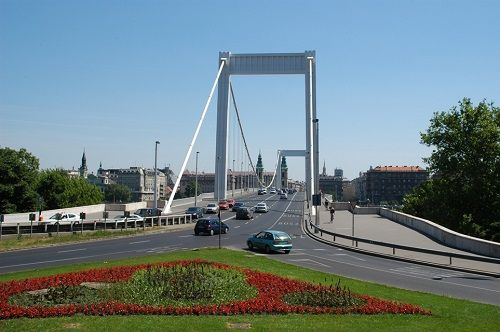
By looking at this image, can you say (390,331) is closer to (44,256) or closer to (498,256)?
(498,256)

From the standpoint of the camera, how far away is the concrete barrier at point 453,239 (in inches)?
1069

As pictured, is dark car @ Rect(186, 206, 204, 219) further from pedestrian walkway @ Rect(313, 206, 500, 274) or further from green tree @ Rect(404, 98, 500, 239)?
green tree @ Rect(404, 98, 500, 239)

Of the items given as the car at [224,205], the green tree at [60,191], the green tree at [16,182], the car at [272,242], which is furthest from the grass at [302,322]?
the green tree at [60,191]

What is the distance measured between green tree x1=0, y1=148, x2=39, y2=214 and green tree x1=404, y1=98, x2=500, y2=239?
153 feet

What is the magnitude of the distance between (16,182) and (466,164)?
51.7 m

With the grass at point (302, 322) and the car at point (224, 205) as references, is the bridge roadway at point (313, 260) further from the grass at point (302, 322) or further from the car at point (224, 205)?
the car at point (224, 205)

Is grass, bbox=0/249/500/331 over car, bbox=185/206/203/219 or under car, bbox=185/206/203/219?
under

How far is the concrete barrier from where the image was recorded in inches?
1069

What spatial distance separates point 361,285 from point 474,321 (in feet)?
17.9

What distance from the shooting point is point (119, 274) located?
1750 centimetres

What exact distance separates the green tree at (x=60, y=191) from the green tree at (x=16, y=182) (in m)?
12.0

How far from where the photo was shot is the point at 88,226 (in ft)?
149

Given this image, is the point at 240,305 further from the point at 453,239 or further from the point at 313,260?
the point at 453,239

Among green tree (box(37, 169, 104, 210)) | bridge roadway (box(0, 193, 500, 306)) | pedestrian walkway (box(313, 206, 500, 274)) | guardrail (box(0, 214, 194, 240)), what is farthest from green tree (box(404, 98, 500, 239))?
green tree (box(37, 169, 104, 210))
